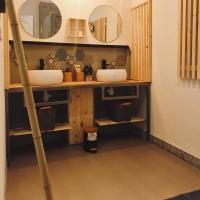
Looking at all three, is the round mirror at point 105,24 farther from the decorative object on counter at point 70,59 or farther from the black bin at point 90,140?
the black bin at point 90,140

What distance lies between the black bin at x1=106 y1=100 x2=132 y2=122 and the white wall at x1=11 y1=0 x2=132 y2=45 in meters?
0.86

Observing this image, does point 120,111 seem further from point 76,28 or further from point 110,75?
point 76,28

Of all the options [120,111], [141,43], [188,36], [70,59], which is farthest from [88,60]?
[188,36]

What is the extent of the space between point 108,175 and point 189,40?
1.48m

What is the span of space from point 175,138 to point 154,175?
627 millimetres

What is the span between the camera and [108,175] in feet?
7.53

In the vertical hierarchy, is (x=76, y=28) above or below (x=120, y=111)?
above

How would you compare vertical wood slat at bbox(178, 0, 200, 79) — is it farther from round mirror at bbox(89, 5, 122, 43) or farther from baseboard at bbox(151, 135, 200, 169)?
round mirror at bbox(89, 5, 122, 43)

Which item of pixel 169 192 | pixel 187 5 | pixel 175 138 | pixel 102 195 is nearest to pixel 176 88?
pixel 175 138

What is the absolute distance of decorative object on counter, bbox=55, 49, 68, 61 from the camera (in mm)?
3199

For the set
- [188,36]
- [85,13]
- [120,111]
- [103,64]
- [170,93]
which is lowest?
[120,111]

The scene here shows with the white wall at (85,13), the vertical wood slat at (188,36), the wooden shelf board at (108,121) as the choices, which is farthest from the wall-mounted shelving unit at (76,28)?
the vertical wood slat at (188,36)

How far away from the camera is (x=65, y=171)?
2395 mm

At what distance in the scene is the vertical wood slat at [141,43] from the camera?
10.1ft
